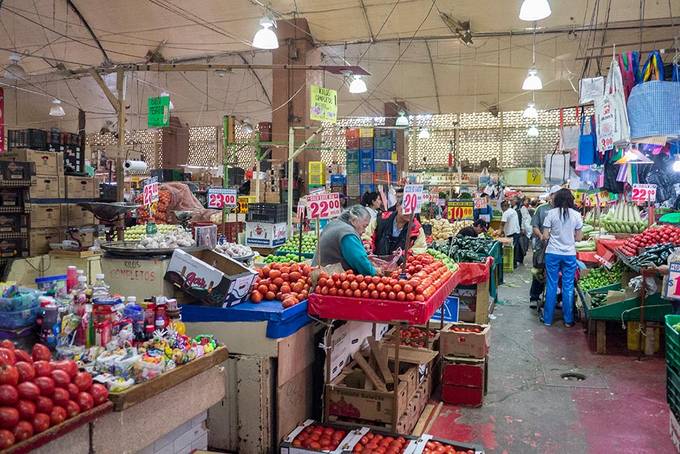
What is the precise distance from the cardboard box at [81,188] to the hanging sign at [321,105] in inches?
154

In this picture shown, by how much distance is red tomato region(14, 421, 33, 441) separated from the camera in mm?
2033

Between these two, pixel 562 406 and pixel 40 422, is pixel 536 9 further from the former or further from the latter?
pixel 40 422

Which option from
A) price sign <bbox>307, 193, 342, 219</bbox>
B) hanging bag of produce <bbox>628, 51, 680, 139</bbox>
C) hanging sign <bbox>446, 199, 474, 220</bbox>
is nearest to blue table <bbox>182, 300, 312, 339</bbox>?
price sign <bbox>307, 193, 342, 219</bbox>

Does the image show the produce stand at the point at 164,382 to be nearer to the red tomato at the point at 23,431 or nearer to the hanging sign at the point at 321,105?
the red tomato at the point at 23,431

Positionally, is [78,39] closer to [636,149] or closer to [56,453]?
[636,149]

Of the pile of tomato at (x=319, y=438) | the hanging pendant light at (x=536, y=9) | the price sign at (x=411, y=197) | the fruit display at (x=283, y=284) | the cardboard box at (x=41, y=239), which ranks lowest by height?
the pile of tomato at (x=319, y=438)

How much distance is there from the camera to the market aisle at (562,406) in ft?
14.4

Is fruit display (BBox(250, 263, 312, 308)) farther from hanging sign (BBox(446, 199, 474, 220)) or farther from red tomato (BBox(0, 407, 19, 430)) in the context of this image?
hanging sign (BBox(446, 199, 474, 220))

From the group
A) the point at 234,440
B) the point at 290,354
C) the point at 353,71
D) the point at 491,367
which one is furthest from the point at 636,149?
the point at 234,440

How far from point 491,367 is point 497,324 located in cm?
212

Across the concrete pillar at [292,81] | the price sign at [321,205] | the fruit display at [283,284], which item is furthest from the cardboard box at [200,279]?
the concrete pillar at [292,81]

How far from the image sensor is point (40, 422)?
212cm

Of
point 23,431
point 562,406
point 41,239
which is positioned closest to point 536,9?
point 562,406

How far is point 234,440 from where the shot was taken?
3855 mm
